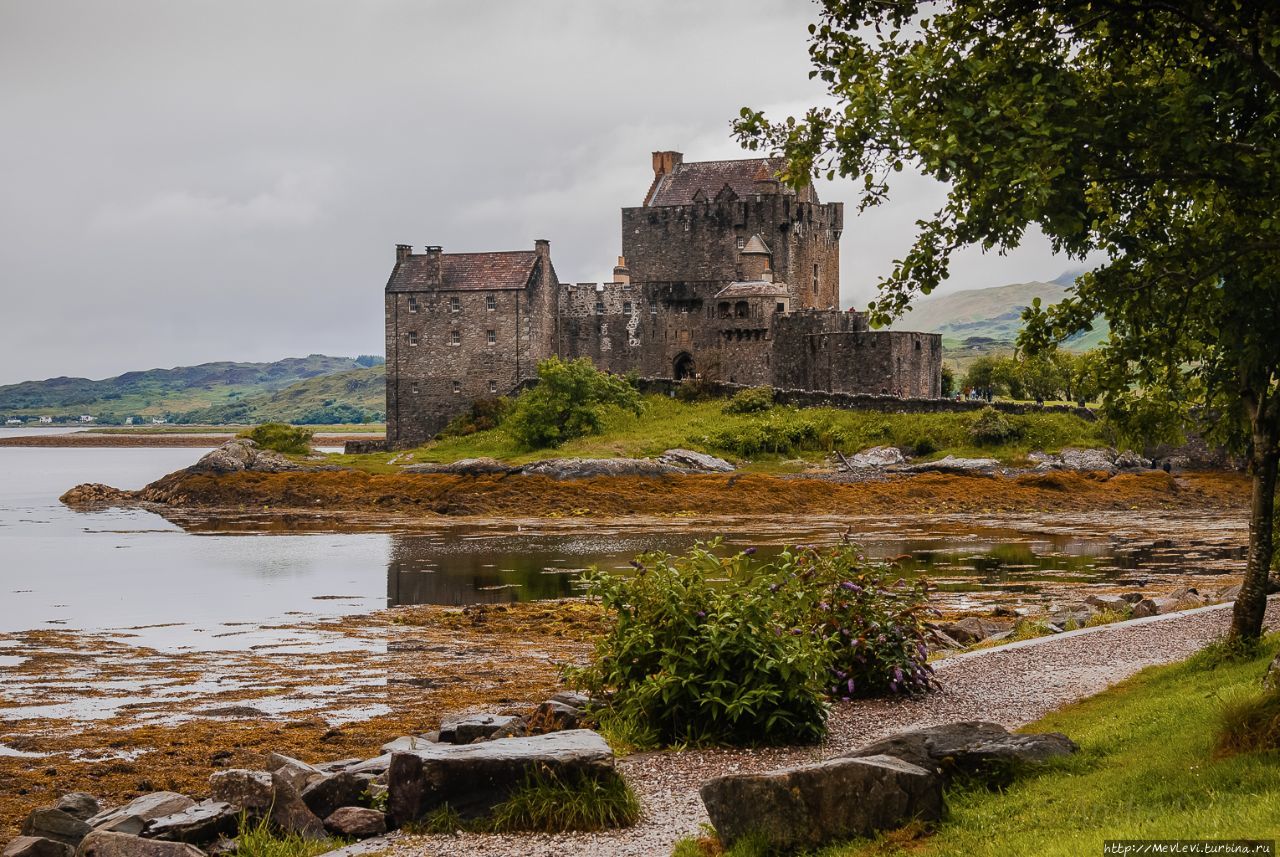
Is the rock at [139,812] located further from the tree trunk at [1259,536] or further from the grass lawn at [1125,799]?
the tree trunk at [1259,536]

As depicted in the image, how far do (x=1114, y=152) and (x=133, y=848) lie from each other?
1167cm

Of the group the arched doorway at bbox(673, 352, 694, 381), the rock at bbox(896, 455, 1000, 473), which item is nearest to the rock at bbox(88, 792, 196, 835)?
the rock at bbox(896, 455, 1000, 473)

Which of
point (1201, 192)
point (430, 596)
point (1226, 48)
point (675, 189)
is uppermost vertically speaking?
point (675, 189)

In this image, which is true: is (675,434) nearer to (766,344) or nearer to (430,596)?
(766,344)

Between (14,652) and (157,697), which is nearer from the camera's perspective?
(157,697)

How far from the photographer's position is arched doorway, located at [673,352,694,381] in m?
83.3

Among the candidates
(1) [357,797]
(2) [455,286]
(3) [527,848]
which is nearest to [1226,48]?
(3) [527,848]

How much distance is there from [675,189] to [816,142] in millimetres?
73347

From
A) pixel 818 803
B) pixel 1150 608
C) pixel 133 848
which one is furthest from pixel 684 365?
pixel 818 803

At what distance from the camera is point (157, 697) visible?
22.0 meters

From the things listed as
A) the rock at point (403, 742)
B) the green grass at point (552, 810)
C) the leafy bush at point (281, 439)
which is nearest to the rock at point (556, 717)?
the rock at point (403, 742)

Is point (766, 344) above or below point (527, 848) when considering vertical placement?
above

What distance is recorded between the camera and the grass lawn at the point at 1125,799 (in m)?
10.1

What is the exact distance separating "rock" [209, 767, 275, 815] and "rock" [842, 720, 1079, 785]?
5.88 metres
